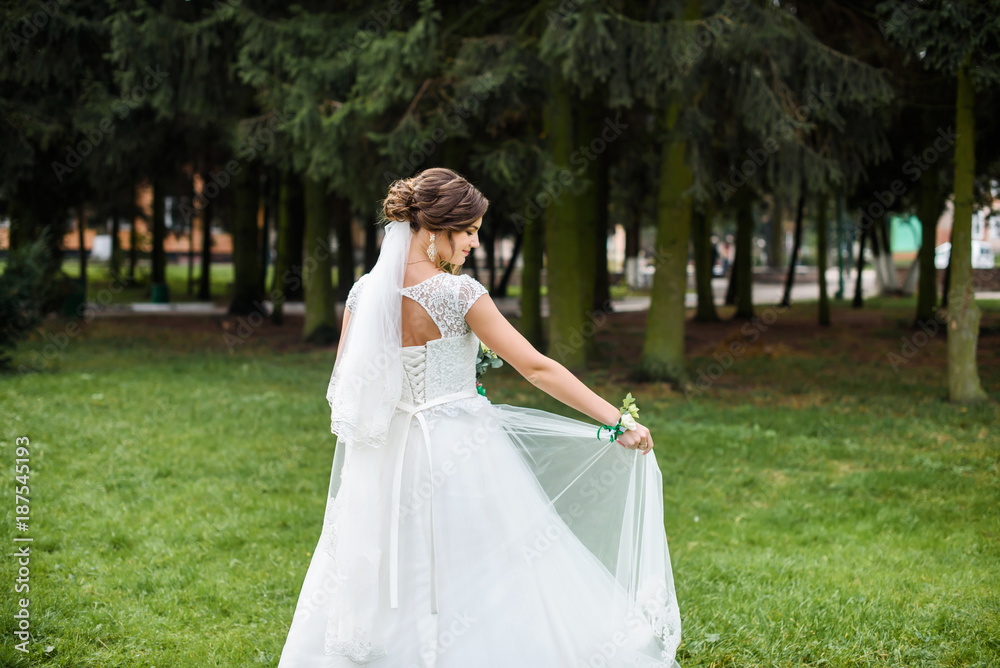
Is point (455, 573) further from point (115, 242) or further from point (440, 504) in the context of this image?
point (115, 242)

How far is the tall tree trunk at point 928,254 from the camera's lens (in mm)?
17500

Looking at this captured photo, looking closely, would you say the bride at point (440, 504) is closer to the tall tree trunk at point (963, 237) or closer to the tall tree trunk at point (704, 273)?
the tall tree trunk at point (963, 237)

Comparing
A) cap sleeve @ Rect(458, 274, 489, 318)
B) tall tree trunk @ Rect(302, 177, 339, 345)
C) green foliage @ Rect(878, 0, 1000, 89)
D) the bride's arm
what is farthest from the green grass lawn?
tall tree trunk @ Rect(302, 177, 339, 345)

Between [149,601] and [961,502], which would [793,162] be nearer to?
[961,502]

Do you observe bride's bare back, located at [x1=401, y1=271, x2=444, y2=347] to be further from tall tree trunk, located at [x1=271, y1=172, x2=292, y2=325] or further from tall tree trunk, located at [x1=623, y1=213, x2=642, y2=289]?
tall tree trunk, located at [x1=623, y1=213, x2=642, y2=289]

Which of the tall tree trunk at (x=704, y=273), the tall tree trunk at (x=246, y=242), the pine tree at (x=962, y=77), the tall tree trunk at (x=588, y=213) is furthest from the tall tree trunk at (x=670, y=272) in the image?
the tall tree trunk at (x=246, y=242)

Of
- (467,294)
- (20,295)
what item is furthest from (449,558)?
(20,295)

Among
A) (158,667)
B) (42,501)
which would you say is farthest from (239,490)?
(158,667)

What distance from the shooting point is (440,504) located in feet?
11.2

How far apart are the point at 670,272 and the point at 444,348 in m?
9.03

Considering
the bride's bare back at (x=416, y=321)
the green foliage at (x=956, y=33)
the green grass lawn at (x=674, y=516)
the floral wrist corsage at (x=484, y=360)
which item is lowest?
the green grass lawn at (x=674, y=516)

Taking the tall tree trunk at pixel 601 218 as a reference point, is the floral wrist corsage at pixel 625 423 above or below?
below

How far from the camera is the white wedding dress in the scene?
131 inches

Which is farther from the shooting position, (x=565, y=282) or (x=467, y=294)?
(x=565, y=282)
